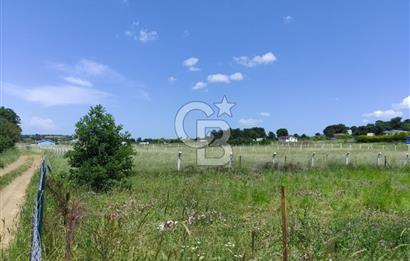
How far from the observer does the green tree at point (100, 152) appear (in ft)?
41.1

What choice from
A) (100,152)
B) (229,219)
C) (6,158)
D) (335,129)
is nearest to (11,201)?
(100,152)

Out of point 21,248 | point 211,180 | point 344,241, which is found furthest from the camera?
point 211,180

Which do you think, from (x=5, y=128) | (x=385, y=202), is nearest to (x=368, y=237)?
(x=385, y=202)

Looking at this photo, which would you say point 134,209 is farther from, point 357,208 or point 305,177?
point 305,177

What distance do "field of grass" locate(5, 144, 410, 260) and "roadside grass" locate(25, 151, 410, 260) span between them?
2 cm

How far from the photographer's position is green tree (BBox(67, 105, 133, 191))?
12.5 metres

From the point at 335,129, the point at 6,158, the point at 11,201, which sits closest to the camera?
the point at 11,201

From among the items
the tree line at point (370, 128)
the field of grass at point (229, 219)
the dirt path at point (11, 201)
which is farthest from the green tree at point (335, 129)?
the dirt path at point (11, 201)

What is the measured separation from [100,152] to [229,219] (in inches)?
251

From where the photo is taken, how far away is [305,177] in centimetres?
1532

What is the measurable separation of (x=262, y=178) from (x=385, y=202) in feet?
18.5

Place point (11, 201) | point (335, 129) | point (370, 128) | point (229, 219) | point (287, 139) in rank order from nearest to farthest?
point (229, 219) < point (11, 201) < point (287, 139) < point (370, 128) < point (335, 129)

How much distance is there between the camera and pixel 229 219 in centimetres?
768

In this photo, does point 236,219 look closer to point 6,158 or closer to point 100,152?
point 100,152
